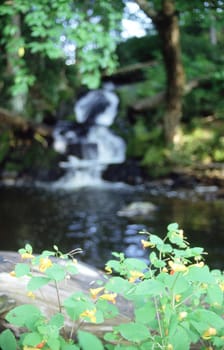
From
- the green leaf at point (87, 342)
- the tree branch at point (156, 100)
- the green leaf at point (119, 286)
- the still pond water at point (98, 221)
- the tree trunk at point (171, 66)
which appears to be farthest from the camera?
the tree branch at point (156, 100)

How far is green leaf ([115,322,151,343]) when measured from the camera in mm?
1406

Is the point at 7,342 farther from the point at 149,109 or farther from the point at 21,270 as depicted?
the point at 149,109

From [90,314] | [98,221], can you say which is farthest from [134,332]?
[98,221]

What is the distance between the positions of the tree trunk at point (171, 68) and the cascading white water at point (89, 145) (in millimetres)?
2369

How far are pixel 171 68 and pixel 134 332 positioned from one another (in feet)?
35.9

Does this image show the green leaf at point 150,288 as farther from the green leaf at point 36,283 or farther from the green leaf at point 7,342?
the green leaf at point 7,342

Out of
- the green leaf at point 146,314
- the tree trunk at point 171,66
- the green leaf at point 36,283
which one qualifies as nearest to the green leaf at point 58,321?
the green leaf at point 36,283

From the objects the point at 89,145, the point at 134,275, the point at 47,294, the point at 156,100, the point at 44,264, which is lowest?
the point at 89,145

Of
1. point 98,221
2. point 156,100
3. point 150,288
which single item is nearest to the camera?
point 150,288

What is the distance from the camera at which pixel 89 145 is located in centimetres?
1441

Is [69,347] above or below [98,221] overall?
above

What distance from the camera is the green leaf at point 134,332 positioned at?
1406mm

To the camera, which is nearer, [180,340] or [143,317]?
[180,340]

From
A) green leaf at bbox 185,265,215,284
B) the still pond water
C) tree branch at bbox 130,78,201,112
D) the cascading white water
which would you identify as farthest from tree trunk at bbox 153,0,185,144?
green leaf at bbox 185,265,215,284
